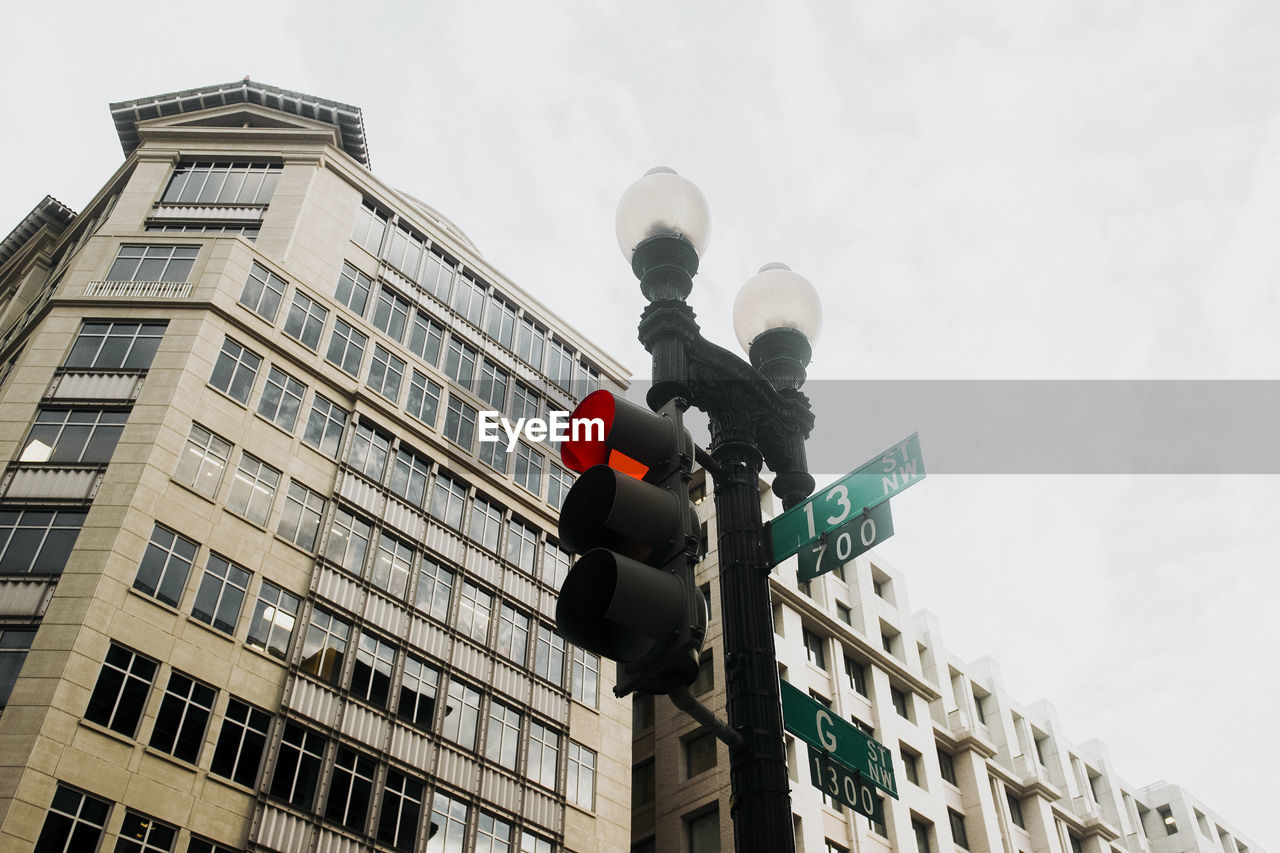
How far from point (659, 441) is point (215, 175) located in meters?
44.5

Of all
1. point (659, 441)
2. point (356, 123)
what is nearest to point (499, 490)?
point (356, 123)

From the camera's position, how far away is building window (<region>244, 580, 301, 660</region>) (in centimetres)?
3048

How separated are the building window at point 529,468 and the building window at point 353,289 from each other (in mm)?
8497

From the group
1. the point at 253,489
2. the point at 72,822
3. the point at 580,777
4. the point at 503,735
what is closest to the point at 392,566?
the point at 253,489

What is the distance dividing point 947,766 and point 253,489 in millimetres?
33688

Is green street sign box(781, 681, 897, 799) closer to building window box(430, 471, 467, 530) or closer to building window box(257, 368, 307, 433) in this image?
building window box(257, 368, 307, 433)

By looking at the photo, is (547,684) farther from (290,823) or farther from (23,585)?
(23,585)

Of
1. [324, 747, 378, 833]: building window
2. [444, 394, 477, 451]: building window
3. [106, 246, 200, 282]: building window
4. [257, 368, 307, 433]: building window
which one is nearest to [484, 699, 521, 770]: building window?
[324, 747, 378, 833]: building window

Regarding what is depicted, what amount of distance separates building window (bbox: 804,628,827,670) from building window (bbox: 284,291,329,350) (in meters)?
23.9

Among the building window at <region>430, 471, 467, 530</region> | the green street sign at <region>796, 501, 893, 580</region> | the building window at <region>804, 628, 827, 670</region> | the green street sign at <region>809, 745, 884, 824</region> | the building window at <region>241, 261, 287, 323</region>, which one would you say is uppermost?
the building window at <region>241, 261, 287, 323</region>

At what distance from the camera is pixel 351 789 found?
30156 mm

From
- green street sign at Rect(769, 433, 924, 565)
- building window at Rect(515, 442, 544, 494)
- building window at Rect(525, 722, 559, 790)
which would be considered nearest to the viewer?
green street sign at Rect(769, 433, 924, 565)

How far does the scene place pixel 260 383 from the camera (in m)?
35.3

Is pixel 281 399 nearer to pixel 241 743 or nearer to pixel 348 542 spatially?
pixel 348 542
